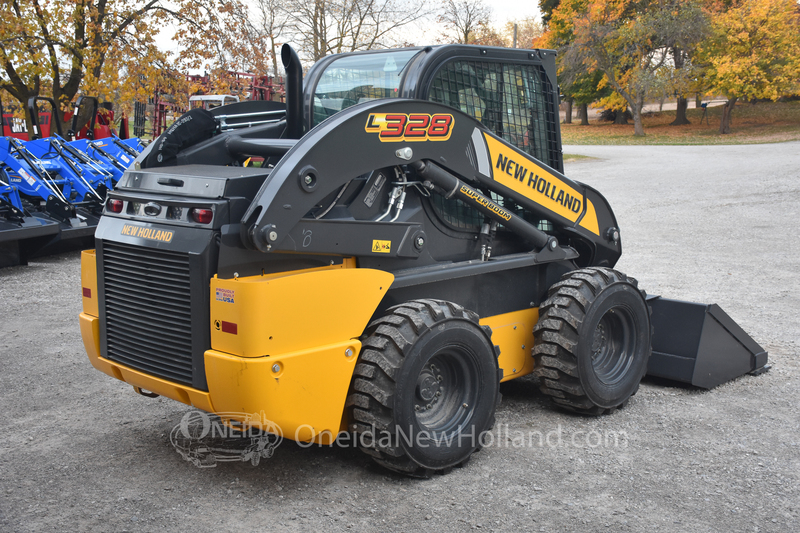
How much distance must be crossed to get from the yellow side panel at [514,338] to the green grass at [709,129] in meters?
33.2

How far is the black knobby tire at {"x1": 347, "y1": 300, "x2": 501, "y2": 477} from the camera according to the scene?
363cm

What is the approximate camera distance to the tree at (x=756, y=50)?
1468 inches

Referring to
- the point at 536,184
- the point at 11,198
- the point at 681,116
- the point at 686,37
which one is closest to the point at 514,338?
the point at 536,184

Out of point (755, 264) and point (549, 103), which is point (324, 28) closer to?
point (755, 264)

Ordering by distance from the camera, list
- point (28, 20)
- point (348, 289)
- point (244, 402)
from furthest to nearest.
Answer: point (28, 20) < point (348, 289) < point (244, 402)

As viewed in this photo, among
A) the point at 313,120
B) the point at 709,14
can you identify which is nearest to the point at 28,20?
the point at 313,120

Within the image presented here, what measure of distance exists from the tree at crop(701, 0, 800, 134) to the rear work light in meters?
39.0

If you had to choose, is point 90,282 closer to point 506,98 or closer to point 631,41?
point 506,98

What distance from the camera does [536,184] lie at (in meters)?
4.66

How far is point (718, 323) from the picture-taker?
537 centimetres

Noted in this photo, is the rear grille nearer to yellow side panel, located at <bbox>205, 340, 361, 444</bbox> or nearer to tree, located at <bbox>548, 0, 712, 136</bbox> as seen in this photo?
yellow side panel, located at <bbox>205, 340, 361, 444</bbox>

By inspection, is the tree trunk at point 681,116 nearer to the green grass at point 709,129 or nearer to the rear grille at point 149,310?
the green grass at point 709,129

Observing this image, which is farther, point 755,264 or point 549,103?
point 755,264

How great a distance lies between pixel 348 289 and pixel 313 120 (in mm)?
1616
